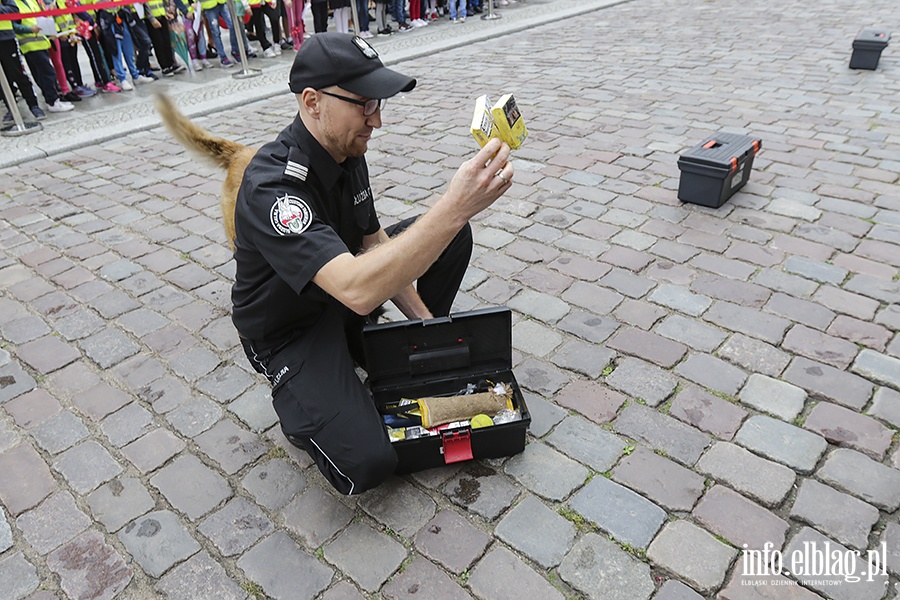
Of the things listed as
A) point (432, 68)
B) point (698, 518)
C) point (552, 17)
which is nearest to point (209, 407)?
point (698, 518)

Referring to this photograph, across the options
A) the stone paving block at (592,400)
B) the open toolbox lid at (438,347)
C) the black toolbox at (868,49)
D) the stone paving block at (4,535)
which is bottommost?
the stone paving block at (4,535)

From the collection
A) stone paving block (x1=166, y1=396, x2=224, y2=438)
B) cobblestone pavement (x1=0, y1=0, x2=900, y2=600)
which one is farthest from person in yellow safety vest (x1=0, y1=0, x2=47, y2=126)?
stone paving block (x1=166, y1=396, x2=224, y2=438)

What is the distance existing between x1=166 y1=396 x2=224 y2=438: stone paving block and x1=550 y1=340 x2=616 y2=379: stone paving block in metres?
1.68

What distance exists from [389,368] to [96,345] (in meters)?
1.87

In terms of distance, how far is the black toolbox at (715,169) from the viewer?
14.9 feet

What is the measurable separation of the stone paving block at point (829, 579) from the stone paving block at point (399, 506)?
131cm

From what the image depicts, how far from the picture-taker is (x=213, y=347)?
11.8 ft

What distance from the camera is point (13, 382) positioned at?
3.42 metres

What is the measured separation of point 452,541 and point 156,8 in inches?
386

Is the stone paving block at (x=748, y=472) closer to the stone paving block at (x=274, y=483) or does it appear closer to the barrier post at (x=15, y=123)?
the stone paving block at (x=274, y=483)

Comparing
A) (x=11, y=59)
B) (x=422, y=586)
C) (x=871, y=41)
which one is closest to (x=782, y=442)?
(x=422, y=586)

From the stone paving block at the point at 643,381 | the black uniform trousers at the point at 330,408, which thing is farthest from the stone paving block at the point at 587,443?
the black uniform trousers at the point at 330,408

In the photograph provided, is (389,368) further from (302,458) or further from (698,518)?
(698,518)

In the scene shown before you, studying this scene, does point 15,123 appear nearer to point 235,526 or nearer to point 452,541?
point 235,526
